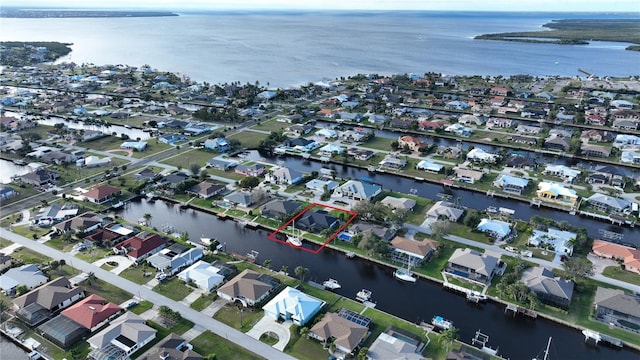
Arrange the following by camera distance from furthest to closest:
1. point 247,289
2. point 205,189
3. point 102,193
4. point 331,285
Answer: point 205,189, point 102,193, point 331,285, point 247,289

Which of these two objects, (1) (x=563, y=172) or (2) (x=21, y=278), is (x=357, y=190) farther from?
(2) (x=21, y=278)

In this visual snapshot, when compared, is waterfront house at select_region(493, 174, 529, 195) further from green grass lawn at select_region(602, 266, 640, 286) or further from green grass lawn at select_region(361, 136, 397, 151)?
green grass lawn at select_region(361, 136, 397, 151)

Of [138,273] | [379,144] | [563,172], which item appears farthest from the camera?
[379,144]

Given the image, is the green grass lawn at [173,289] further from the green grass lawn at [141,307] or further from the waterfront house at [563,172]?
the waterfront house at [563,172]

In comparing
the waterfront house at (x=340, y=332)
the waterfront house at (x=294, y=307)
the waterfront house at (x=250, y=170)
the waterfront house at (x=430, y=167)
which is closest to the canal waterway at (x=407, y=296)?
the waterfront house at (x=294, y=307)

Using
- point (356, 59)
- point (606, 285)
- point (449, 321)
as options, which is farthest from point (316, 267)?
point (356, 59)

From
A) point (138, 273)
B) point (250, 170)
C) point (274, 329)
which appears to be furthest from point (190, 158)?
point (274, 329)

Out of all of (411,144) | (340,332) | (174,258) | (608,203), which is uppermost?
(411,144)
